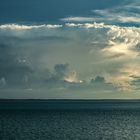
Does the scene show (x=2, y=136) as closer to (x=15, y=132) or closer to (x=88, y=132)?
(x=15, y=132)

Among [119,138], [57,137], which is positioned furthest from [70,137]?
[119,138]

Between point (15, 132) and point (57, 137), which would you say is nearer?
point (57, 137)

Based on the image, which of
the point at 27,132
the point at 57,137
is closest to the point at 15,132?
the point at 27,132

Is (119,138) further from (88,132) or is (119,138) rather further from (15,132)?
(15,132)

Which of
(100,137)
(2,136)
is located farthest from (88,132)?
(2,136)

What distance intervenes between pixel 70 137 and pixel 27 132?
12.9 m

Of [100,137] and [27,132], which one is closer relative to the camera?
[100,137]

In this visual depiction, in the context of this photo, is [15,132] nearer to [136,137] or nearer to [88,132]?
[88,132]

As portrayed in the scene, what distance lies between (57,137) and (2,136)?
10.3 metres

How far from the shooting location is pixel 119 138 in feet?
288

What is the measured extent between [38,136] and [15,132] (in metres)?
7.83

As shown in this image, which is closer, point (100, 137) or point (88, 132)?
point (100, 137)

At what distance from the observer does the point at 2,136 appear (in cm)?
8875

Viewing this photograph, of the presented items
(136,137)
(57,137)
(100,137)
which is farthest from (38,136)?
(136,137)
